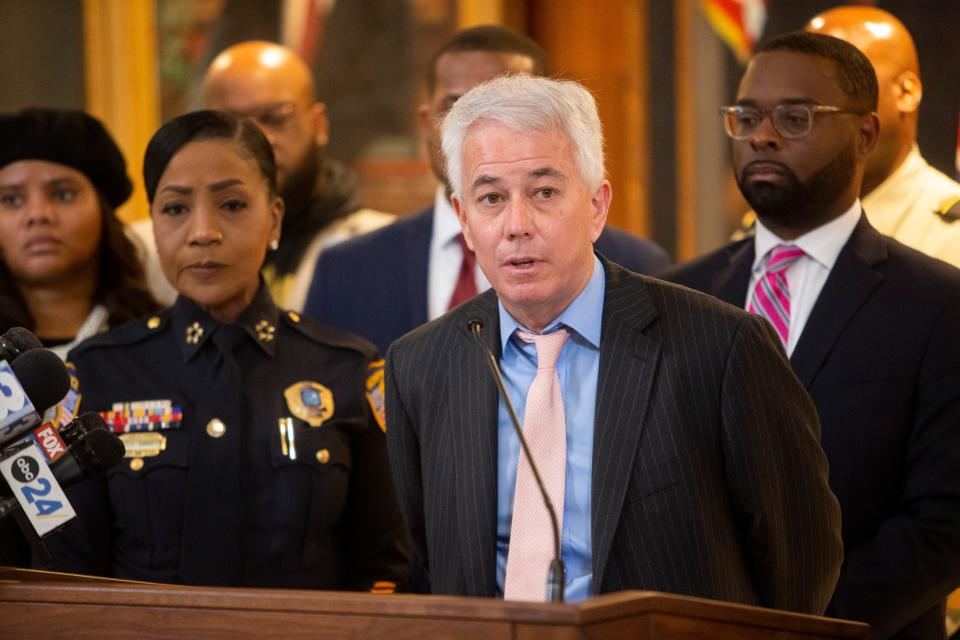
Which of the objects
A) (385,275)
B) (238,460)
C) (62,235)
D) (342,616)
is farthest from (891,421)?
(62,235)

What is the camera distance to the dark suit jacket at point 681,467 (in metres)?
2.44

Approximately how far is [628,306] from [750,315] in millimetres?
205

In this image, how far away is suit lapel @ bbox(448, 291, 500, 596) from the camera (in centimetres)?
247

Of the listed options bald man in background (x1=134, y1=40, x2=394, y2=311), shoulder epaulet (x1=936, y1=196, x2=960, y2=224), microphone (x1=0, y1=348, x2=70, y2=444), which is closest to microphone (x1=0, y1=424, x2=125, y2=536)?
microphone (x1=0, y1=348, x2=70, y2=444)

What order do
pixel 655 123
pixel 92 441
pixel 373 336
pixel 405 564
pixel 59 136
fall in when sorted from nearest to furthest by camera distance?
pixel 92 441 < pixel 405 564 < pixel 59 136 < pixel 373 336 < pixel 655 123

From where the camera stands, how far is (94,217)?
369cm

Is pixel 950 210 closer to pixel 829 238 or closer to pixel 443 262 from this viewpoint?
pixel 829 238

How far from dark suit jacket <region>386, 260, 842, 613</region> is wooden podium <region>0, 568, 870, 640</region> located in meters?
0.34

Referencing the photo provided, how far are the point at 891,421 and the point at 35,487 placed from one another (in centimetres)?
175

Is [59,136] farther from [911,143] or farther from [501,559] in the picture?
[911,143]

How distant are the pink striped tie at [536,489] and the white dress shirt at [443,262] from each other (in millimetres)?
1403

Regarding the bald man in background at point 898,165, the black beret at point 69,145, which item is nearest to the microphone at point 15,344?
the black beret at point 69,145

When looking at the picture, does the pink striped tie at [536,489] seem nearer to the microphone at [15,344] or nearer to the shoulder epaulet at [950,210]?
the microphone at [15,344]

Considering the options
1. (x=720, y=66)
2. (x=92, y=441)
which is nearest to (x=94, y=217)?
(x=92, y=441)
